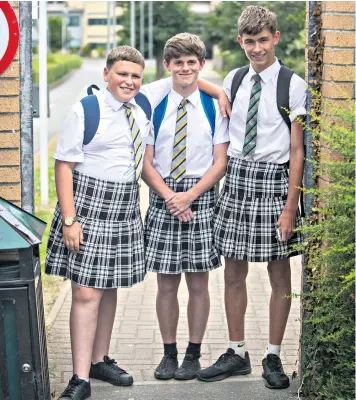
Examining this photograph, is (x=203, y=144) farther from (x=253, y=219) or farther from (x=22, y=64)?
(x=22, y=64)

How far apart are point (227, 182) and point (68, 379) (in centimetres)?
153

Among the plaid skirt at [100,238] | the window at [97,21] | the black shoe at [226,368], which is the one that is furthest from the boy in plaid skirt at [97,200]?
the window at [97,21]

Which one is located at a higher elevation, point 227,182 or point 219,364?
point 227,182

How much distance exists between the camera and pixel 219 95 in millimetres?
5129

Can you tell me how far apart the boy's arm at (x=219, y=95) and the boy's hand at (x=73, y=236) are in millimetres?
1065

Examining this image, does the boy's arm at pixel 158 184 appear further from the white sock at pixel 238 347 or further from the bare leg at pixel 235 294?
the white sock at pixel 238 347

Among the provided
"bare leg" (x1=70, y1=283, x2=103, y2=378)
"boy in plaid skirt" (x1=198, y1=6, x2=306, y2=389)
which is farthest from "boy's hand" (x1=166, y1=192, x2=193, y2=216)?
"bare leg" (x1=70, y1=283, x2=103, y2=378)

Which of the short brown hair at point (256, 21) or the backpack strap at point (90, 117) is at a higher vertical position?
the short brown hair at point (256, 21)

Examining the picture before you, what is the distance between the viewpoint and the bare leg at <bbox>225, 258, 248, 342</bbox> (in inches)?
204

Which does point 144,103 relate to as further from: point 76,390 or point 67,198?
point 76,390

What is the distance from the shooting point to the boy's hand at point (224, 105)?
5.06 meters

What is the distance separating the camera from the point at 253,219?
197 inches

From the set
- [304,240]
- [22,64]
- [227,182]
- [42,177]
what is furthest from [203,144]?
[42,177]

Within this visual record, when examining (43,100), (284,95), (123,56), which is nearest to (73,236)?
(123,56)
